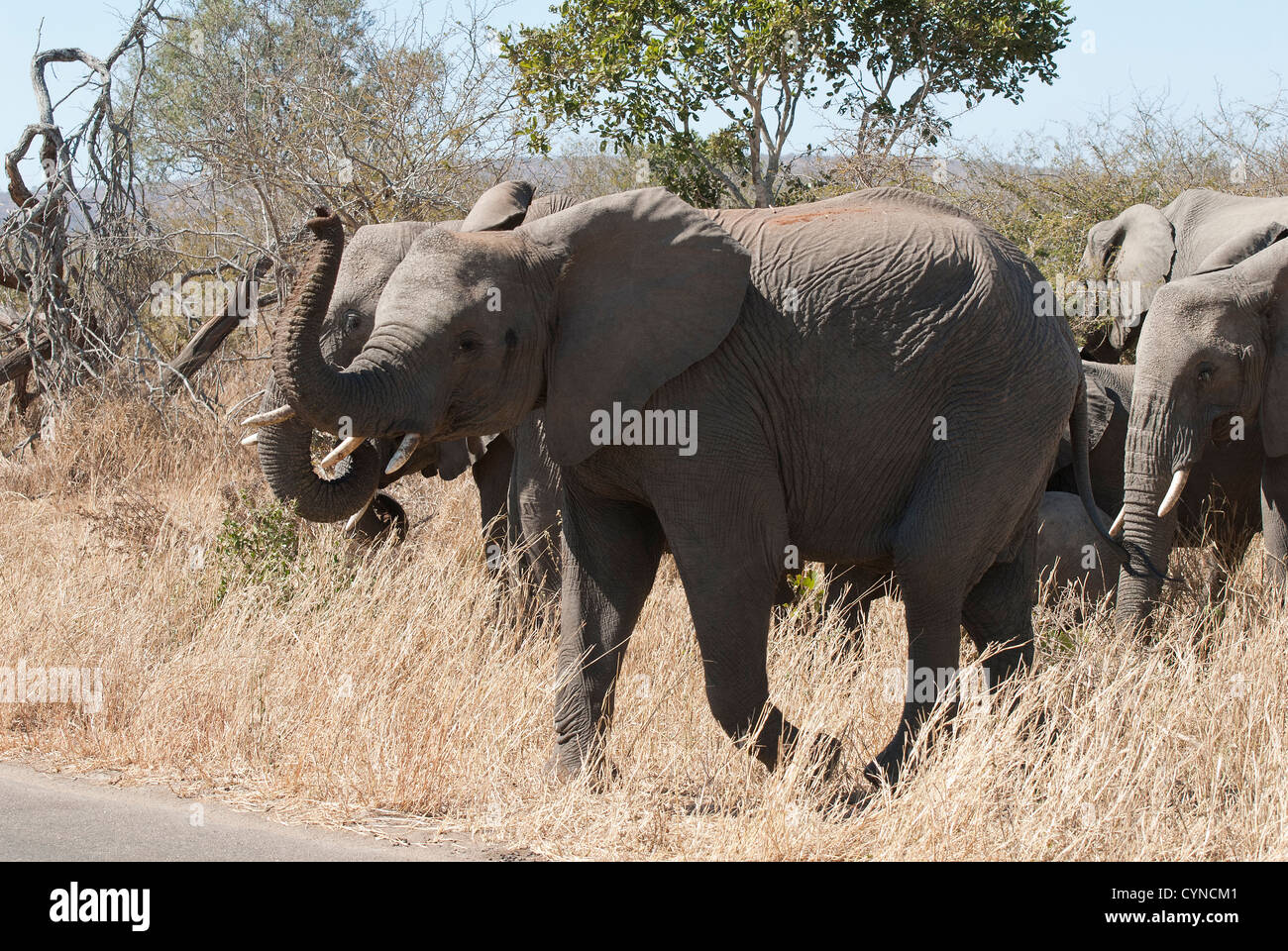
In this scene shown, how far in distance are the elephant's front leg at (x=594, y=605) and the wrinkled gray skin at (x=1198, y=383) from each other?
320 centimetres

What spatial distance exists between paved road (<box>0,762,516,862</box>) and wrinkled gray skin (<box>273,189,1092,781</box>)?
2.95 feet

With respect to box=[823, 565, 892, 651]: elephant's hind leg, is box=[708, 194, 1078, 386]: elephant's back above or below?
above

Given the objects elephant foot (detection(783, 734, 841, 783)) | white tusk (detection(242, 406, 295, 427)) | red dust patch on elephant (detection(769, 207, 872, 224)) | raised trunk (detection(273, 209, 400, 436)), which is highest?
red dust patch on elephant (detection(769, 207, 872, 224))

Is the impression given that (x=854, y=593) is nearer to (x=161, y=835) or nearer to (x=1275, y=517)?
(x=1275, y=517)

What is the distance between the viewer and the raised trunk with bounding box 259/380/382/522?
19.4ft

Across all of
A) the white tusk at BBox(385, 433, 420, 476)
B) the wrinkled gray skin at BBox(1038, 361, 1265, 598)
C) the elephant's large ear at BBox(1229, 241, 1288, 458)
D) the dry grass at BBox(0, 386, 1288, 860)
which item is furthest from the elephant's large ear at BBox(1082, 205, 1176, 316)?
the white tusk at BBox(385, 433, 420, 476)

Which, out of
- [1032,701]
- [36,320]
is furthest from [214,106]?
[1032,701]

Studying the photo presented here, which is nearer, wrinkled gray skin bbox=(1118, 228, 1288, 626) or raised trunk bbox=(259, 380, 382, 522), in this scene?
raised trunk bbox=(259, 380, 382, 522)

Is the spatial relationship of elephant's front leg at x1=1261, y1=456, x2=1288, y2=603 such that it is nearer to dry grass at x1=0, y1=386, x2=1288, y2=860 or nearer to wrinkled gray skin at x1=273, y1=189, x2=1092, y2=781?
dry grass at x1=0, y1=386, x2=1288, y2=860

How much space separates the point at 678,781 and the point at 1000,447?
171cm

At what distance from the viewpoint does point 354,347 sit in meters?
7.05

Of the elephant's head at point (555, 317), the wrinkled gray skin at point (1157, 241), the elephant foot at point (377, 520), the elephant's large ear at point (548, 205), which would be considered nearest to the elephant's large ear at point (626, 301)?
the elephant's head at point (555, 317)

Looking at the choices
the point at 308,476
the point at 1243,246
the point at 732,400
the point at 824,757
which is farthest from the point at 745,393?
the point at 1243,246

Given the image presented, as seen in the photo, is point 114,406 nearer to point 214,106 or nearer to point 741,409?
point 214,106
